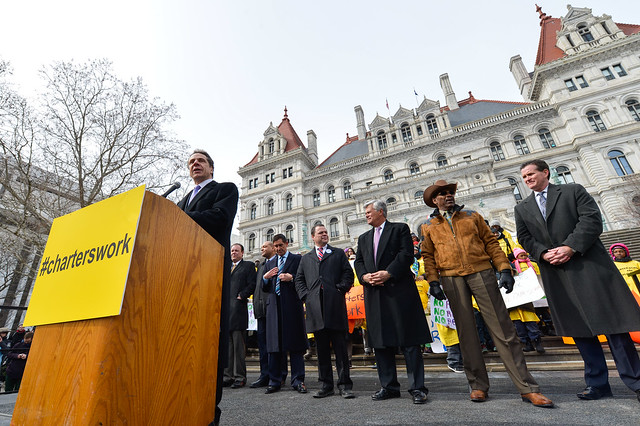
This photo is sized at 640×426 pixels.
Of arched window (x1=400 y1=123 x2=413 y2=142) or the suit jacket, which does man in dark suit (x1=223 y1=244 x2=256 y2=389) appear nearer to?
Result: the suit jacket

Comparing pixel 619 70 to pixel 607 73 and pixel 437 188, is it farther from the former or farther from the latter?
pixel 437 188

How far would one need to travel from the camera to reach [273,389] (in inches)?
151

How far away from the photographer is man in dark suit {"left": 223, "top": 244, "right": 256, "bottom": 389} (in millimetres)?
4551

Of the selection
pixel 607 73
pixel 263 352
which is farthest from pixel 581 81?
pixel 263 352

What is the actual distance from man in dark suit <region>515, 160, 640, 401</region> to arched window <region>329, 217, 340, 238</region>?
84.2 feet

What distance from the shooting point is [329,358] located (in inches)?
145

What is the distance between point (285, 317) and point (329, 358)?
894 mm

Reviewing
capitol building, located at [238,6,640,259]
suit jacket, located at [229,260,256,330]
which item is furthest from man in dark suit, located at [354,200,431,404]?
capitol building, located at [238,6,640,259]

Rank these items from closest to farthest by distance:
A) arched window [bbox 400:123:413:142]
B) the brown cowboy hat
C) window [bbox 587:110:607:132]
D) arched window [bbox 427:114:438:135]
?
the brown cowboy hat → window [bbox 587:110:607:132] → arched window [bbox 427:114:438:135] → arched window [bbox 400:123:413:142]

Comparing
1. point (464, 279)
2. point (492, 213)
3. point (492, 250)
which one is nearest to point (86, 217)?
point (464, 279)

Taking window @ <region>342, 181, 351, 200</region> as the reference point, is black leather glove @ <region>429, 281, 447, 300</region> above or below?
below

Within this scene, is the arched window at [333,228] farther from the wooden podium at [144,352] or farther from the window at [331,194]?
the wooden podium at [144,352]

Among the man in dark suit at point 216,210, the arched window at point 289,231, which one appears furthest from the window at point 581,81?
the man in dark suit at point 216,210

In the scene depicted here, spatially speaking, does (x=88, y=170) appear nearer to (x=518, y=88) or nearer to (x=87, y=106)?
(x=87, y=106)
